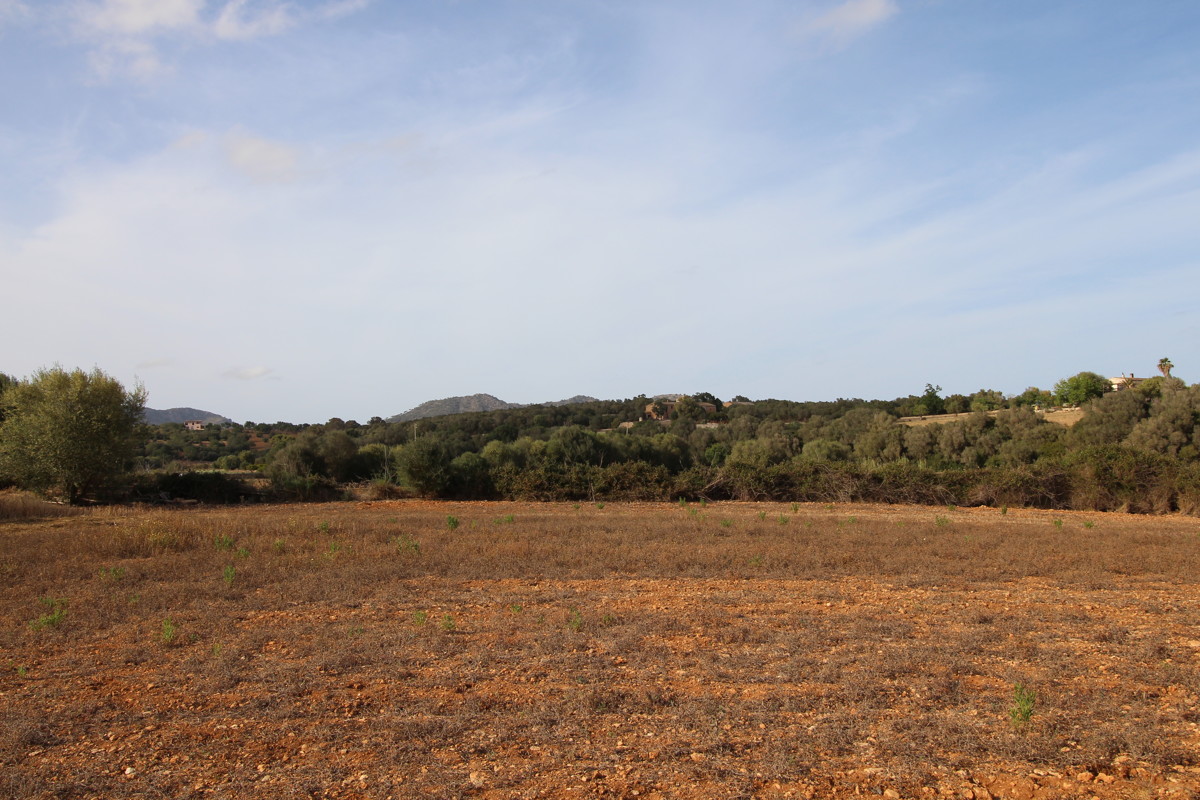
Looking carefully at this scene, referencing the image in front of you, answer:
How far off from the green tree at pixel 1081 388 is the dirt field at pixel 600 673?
4689cm

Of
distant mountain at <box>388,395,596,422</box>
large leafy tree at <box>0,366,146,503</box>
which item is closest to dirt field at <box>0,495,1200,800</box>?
large leafy tree at <box>0,366,146,503</box>

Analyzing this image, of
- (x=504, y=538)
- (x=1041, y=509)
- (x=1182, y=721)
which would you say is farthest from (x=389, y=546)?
(x=1041, y=509)

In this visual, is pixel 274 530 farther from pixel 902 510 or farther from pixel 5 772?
pixel 902 510

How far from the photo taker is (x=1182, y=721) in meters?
4.72

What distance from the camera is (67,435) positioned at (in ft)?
75.3

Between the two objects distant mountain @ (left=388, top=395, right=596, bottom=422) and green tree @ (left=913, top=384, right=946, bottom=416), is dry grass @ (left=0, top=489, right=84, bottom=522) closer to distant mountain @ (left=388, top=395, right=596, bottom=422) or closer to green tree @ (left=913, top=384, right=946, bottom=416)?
green tree @ (left=913, top=384, right=946, bottom=416)

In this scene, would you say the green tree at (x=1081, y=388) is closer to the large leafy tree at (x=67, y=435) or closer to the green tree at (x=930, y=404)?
the green tree at (x=930, y=404)

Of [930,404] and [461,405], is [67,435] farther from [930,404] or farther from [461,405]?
[461,405]

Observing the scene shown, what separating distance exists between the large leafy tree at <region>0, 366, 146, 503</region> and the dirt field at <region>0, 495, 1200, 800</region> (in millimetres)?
13814

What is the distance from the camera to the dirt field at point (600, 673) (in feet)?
13.4

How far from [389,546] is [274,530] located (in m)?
3.39

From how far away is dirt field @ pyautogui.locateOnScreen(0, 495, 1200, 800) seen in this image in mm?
4078

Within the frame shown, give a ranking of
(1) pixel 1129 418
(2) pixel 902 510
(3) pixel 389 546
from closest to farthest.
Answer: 1. (3) pixel 389 546
2. (2) pixel 902 510
3. (1) pixel 1129 418

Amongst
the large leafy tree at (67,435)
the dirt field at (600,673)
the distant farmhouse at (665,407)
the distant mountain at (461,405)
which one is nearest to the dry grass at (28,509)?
the large leafy tree at (67,435)
